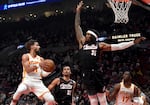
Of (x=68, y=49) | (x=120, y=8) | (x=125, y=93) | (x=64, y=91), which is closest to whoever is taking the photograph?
(x=125, y=93)

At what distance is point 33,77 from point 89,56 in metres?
1.48

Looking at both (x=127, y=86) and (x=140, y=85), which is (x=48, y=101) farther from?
(x=140, y=85)

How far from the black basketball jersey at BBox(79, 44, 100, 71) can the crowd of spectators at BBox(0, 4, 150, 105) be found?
18.9 feet

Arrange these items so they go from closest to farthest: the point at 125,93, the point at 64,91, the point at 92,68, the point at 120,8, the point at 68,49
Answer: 1. the point at 92,68
2. the point at 125,93
3. the point at 64,91
4. the point at 120,8
5. the point at 68,49

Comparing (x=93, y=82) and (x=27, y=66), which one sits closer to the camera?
(x=93, y=82)

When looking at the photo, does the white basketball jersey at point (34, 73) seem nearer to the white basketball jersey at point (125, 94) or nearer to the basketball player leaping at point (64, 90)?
the basketball player leaping at point (64, 90)

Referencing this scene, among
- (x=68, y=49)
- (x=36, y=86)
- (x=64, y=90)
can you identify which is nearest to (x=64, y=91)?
(x=64, y=90)

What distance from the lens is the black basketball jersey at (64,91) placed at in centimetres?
969

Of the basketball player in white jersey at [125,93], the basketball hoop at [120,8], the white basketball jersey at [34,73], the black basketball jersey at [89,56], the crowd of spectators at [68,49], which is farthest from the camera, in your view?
the crowd of spectators at [68,49]

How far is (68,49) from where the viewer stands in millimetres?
21062

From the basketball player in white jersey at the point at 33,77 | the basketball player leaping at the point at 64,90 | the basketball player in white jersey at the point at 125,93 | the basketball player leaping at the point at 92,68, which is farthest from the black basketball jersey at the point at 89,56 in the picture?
the basketball player in white jersey at the point at 33,77

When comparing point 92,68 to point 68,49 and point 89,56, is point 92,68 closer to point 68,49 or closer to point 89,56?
point 89,56

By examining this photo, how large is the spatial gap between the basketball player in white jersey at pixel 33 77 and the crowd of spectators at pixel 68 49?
16.4 ft

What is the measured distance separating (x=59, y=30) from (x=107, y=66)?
5.78m
